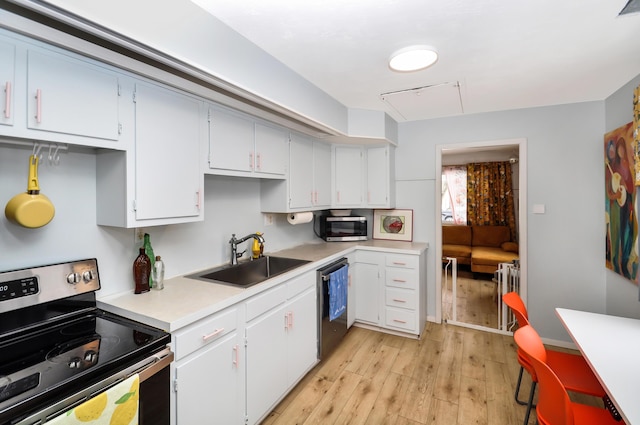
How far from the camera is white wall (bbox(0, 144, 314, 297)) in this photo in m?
1.33

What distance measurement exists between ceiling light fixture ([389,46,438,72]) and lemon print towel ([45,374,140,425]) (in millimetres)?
2108

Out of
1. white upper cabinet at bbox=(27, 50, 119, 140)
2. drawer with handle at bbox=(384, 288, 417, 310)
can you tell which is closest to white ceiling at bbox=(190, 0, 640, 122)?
white upper cabinet at bbox=(27, 50, 119, 140)

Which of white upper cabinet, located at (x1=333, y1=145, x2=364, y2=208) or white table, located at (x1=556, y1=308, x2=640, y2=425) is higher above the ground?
white upper cabinet, located at (x1=333, y1=145, x2=364, y2=208)

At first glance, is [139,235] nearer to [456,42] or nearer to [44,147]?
[44,147]

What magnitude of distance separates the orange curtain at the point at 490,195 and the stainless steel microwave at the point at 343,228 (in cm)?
331

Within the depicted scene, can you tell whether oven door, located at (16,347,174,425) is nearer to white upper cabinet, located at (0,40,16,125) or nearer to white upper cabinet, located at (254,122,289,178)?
white upper cabinet, located at (0,40,16,125)

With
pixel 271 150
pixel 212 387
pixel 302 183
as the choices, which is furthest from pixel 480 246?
pixel 212 387

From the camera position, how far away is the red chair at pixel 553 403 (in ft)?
3.91

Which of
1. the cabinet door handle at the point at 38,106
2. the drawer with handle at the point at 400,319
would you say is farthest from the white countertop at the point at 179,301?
the drawer with handle at the point at 400,319

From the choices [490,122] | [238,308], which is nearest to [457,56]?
[490,122]

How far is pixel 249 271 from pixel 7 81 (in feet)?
5.92

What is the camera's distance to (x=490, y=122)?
3219 mm

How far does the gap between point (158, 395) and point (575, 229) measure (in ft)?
11.6

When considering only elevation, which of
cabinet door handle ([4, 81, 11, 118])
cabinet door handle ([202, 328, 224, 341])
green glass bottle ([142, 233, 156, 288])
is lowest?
cabinet door handle ([202, 328, 224, 341])
